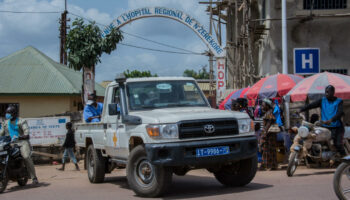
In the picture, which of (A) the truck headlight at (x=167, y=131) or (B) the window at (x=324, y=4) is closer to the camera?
(A) the truck headlight at (x=167, y=131)

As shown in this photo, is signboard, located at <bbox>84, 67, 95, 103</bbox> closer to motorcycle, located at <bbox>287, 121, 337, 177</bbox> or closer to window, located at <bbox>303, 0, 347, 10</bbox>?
motorcycle, located at <bbox>287, 121, 337, 177</bbox>

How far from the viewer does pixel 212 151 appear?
7.77 m

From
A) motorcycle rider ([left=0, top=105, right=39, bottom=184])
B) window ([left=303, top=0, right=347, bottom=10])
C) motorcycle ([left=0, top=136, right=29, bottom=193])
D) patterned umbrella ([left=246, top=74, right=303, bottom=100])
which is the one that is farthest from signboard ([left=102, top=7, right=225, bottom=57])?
motorcycle ([left=0, top=136, right=29, bottom=193])

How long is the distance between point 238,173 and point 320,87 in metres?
4.71

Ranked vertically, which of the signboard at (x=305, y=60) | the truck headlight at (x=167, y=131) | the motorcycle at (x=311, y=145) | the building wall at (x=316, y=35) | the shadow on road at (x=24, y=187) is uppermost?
the building wall at (x=316, y=35)

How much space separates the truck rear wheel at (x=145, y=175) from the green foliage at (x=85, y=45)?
9.24 m

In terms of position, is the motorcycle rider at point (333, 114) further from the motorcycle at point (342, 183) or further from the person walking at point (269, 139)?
the motorcycle at point (342, 183)

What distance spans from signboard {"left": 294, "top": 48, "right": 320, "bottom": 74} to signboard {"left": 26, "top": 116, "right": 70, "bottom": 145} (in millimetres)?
9120

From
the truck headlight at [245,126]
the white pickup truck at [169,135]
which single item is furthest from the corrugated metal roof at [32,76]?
the truck headlight at [245,126]

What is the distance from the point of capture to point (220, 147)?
7855mm

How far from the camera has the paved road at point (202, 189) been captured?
794 cm

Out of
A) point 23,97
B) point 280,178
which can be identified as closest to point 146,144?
point 280,178

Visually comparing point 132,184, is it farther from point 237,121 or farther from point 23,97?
point 23,97

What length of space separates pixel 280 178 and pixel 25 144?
553 cm
